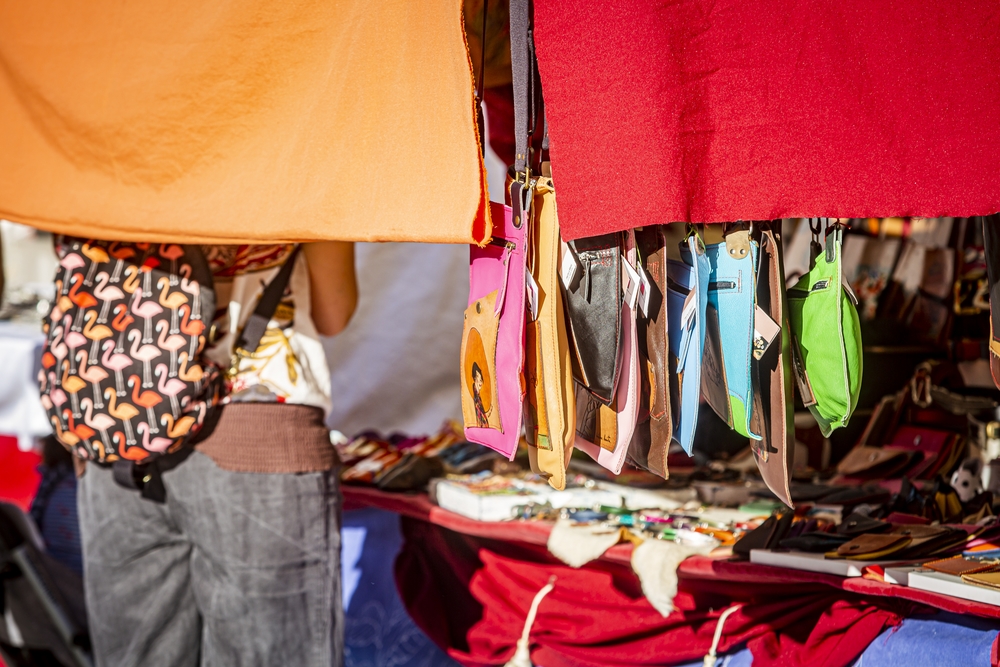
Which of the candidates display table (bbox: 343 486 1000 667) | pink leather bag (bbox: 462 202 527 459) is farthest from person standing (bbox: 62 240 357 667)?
pink leather bag (bbox: 462 202 527 459)

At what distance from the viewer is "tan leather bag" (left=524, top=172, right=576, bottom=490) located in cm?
134

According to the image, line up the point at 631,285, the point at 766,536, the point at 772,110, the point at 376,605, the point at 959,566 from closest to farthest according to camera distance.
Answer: the point at 772,110
the point at 631,285
the point at 959,566
the point at 766,536
the point at 376,605

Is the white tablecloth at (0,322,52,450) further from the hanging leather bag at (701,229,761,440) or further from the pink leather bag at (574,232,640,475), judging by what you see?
the hanging leather bag at (701,229,761,440)

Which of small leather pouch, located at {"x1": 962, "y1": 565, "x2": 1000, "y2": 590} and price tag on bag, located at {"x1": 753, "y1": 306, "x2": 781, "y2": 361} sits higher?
price tag on bag, located at {"x1": 753, "y1": 306, "x2": 781, "y2": 361}

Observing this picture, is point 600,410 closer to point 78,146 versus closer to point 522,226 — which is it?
point 522,226

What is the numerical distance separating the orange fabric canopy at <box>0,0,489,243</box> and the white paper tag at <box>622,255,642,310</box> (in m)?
0.23

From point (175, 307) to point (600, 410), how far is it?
0.92 metres

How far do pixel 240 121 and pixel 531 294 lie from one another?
64cm

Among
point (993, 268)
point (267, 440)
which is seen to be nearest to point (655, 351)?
point (993, 268)

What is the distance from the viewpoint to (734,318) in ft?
4.28

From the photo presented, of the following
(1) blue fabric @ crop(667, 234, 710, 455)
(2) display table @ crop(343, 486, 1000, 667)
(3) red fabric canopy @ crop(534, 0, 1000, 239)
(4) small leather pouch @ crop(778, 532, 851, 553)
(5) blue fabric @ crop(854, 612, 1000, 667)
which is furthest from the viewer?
(4) small leather pouch @ crop(778, 532, 851, 553)

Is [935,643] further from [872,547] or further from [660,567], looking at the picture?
[660,567]

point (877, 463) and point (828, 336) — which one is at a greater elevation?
point (828, 336)

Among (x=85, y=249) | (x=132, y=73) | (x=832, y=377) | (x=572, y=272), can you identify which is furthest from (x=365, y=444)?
(x=832, y=377)
